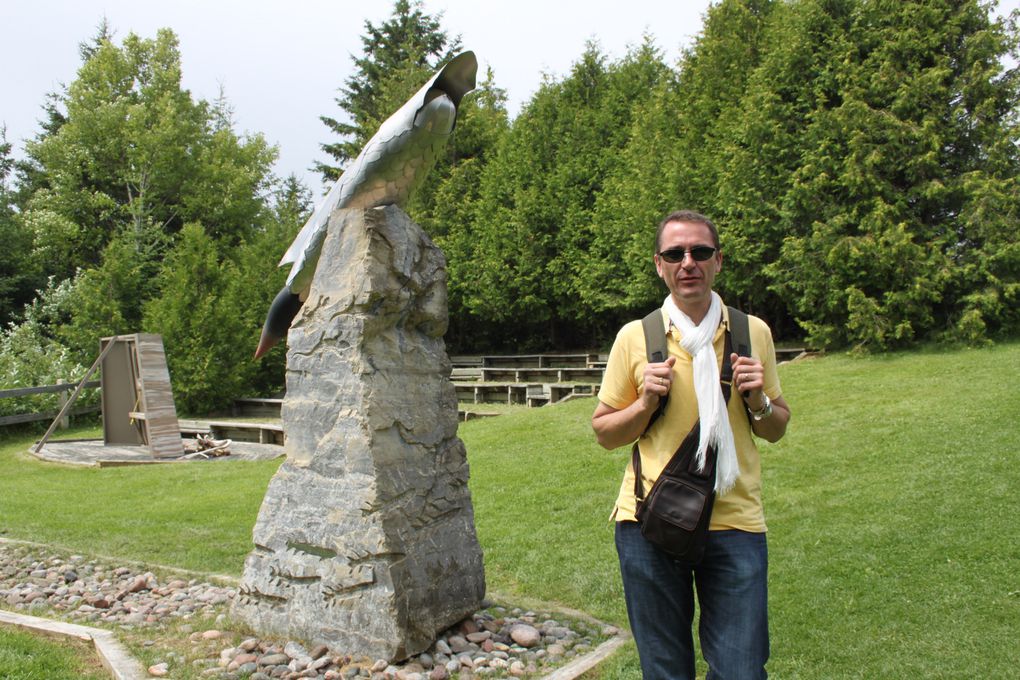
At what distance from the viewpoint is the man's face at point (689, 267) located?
8.27 ft

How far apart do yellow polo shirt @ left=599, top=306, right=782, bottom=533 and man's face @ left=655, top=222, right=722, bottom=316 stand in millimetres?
111

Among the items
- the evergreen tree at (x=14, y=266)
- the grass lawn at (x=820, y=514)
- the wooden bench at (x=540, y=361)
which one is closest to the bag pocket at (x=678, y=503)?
the grass lawn at (x=820, y=514)

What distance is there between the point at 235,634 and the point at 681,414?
3.35 metres

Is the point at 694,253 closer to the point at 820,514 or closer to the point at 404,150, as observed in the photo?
the point at 404,150

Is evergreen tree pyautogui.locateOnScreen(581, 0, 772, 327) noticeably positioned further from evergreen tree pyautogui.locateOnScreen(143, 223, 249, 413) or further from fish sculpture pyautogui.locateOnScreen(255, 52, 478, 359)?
fish sculpture pyautogui.locateOnScreen(255, 52, 478, 359)

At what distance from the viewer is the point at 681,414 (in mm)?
2494

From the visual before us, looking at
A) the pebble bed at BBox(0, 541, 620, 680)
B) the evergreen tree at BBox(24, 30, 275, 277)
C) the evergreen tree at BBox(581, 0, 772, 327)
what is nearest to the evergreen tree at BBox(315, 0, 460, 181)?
the evergreen tree at BBox(24, 30, 275, 277)

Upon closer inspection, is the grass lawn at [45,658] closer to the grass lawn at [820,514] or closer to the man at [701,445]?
the grass lawn at [820,514]

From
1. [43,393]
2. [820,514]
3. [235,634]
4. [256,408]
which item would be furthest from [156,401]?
[820,514]

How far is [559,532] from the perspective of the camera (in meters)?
6.61

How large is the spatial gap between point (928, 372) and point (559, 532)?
23.7ft

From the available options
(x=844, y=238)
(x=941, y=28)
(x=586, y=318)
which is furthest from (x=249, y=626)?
(x=586, y=318)

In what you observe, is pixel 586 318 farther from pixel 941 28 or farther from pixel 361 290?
pixel 361 290

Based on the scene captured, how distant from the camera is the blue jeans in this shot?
239 cm
